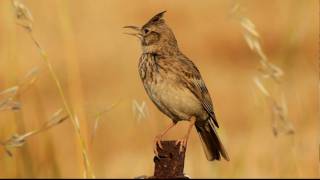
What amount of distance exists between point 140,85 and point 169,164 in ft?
22.8

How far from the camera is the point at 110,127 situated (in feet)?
38.7

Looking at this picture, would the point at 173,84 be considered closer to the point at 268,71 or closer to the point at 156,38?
the point at 156,38

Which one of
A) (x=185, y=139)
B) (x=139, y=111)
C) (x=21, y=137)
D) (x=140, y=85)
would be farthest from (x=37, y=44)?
(x=140, y=85)

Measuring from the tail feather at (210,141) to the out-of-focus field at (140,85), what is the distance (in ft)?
0.39

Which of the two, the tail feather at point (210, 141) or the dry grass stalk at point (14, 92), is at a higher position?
A: the dry grass stalk at point (14, 92)

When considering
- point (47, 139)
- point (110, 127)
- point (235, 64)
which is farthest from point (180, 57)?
point (235, 64)

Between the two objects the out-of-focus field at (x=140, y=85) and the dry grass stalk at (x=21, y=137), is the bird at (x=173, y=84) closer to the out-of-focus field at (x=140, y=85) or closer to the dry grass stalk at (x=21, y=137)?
the out-of-focus field at (x=140, y=85)

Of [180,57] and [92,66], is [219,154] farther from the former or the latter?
[92,66]

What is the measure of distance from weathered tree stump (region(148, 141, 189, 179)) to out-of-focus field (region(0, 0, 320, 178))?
1245 mm

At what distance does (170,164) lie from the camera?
3.82m

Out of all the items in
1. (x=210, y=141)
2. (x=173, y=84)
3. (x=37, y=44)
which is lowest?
(x=210, y=141)

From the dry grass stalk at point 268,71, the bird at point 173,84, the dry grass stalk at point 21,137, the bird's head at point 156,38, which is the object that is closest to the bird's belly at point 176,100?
the bird at point 173,84

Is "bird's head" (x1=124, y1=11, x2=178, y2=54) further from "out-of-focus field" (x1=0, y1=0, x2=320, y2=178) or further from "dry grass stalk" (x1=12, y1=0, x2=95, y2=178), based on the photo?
"dry grass stalk" (x1=12, y1=0, x2=95, y2=178)

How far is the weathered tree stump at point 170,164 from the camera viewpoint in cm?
375
